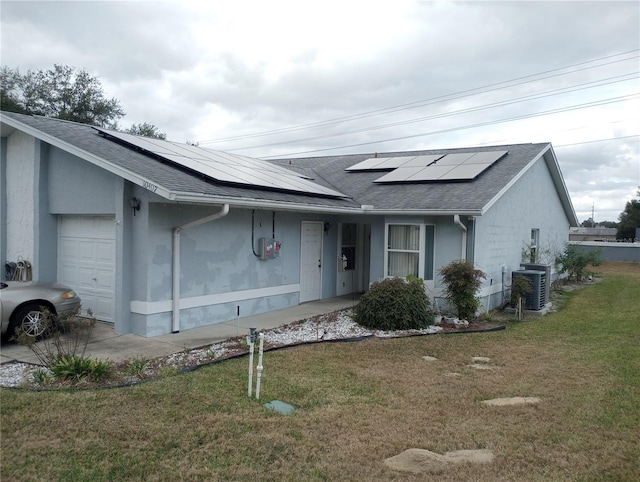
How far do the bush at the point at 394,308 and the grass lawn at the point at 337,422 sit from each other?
2.09m

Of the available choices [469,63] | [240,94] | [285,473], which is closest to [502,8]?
[469,63]

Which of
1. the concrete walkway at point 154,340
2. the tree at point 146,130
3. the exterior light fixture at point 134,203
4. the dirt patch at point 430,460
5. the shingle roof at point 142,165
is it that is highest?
the tree at point 146,130

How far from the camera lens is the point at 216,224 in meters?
9.69

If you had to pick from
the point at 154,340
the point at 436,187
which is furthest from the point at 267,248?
the point at 436,187

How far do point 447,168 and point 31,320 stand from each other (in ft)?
35.5

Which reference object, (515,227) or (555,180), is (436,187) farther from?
(555,180)

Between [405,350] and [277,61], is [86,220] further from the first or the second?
[277,61]

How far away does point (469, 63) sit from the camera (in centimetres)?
1527

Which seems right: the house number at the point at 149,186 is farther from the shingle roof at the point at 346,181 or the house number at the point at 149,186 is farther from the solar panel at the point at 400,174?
the solar panel at the point at 400,174

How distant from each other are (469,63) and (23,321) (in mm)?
13805

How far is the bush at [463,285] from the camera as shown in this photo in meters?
10.6

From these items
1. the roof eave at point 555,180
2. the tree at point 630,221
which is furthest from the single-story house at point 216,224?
the tree at point 630,221

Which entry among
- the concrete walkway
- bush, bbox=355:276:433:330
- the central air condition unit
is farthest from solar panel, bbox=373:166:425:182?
the concrete walkway

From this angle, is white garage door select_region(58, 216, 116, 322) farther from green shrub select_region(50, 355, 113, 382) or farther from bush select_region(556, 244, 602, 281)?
bush select_region(556, 244, 602, 281)
